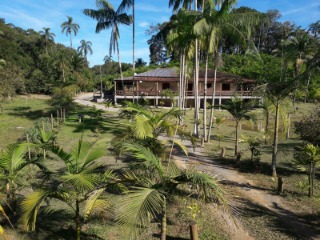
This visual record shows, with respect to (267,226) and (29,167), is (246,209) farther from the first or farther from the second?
Answer: (29,167)

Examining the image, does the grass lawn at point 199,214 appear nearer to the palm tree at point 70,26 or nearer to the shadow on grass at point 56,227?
the shadow on grass at point 56,227

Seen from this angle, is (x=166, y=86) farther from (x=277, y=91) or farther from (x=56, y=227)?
(x=56, y=227)

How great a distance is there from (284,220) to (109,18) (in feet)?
66.0

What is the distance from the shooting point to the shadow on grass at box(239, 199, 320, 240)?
683 cm

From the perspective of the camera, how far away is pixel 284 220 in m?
7.46

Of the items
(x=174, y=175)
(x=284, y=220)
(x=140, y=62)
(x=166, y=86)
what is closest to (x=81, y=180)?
(x=174, y=175)

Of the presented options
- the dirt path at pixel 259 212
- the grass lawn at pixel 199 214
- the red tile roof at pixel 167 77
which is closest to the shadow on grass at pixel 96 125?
the grass lawn at pixel 199 214

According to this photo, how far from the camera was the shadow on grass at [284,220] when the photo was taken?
269 inches

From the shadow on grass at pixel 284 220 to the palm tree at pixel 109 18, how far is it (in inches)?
717

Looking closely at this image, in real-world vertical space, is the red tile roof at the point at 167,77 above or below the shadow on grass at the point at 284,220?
above

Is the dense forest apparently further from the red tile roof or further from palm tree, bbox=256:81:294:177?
the red tile roof

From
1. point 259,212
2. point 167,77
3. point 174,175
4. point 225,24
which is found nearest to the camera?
point 174,175

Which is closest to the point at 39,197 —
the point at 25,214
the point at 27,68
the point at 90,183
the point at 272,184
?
the point at 25,214

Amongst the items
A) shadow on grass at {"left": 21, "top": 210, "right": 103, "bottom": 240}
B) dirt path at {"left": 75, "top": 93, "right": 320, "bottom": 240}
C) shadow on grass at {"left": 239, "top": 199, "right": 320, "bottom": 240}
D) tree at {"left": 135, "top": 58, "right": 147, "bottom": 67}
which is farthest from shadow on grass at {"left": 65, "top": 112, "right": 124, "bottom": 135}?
tree at {"left": 135, "top": 58, "right": 147, "bottom": 67}
